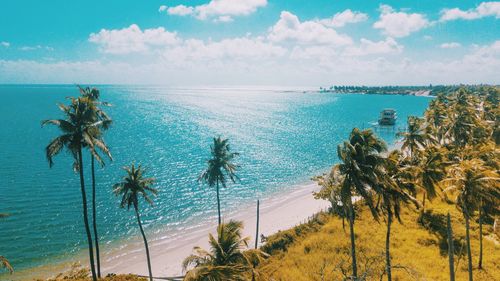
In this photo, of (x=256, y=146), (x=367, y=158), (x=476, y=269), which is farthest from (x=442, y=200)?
(x=256, y=146)

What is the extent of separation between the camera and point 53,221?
57938mm

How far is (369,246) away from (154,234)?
36.2 metres

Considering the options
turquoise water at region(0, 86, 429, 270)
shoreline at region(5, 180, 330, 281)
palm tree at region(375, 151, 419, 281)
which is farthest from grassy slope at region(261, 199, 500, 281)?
turquoise water at region(0, 86, 429, 270)

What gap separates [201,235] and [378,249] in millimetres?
30241

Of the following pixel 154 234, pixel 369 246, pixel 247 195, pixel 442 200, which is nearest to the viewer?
pixel 369 246

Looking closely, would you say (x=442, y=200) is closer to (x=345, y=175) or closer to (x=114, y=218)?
(x=345, y=175)

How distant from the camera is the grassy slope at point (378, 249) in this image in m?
34.3

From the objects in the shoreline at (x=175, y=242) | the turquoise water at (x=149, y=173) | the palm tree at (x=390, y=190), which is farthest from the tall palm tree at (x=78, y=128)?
the turquoise water at (x=149, y=173)

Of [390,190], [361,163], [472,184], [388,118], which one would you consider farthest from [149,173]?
[388,118]

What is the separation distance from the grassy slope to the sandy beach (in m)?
11.5

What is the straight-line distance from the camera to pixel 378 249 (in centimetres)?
3931

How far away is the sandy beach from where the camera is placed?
4659 cm

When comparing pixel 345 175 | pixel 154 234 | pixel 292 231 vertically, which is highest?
pixel 345 175

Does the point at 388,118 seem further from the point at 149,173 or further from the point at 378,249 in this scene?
the point at 378,249
